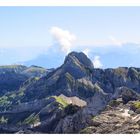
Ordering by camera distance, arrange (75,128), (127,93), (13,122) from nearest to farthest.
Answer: (75,128)
(127,93)
(13,122)

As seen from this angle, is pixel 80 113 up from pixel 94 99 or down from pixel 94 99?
down

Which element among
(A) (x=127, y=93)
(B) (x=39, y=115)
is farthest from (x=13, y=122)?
(A) (x=127, y=93)

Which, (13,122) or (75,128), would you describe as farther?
(13,122)
